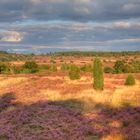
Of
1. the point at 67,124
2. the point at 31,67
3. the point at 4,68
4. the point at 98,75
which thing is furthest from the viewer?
the point at 31,67

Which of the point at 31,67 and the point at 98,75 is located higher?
the point at 98,75

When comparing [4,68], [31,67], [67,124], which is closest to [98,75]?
[67,124]

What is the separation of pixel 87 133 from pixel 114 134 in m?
1.90

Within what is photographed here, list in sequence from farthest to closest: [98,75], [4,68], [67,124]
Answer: [4,68]
[98,75]
[67,124]

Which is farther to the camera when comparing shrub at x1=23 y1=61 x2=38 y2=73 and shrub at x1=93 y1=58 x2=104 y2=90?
shrub at x1=23 y1=61 x2=38 y2=73

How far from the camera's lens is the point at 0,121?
891 inches

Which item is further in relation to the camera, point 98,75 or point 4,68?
point 4,68

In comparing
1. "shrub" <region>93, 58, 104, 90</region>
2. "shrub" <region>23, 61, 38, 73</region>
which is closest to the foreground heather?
"shrub" <region>93, 58, 104, 90</region>

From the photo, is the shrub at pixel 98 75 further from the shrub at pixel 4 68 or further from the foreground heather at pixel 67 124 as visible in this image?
the shrub at pixel 4 68

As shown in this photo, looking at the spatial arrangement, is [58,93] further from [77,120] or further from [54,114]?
[77,120]

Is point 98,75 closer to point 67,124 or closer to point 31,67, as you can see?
point 67,124

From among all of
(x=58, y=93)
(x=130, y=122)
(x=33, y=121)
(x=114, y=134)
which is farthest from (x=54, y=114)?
(x=58, y=93)

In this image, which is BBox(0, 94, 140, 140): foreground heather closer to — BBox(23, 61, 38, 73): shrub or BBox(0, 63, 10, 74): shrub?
BBox(23, 61, 38, 73): shrub

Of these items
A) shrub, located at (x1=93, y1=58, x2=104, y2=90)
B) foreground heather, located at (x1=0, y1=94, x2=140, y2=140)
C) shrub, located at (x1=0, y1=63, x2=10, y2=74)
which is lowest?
shrub, located at (x1=0, y1=63, x2=10, y2=74)
